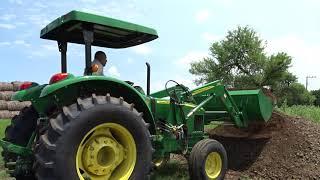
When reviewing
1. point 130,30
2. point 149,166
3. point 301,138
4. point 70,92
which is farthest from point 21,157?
point 301,138

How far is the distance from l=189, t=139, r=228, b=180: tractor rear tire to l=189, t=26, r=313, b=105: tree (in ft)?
118

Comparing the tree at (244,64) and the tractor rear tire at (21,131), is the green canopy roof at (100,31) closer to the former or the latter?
the tractor rear tire at (21,131)

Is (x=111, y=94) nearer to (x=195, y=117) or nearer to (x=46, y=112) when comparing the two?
(x=46, y=112)

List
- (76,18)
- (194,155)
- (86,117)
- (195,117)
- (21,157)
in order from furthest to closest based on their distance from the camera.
A: (195,117)
(194,155)
(21,157)
(76,18)
(86,117)

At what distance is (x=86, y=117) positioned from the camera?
16.6 ft

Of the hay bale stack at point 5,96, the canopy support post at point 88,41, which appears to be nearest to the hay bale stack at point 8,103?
the hay bale stack at point 5,96

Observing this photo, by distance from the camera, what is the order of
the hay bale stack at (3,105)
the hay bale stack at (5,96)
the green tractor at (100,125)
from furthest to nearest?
the hay bale stack at (5,96) < the hay bale stack at (3,105) < the green tractor at (100,125)

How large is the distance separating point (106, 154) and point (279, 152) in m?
4.44

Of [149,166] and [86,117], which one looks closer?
[86,117]

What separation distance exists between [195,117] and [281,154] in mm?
2154

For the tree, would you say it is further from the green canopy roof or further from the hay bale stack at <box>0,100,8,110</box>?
the green canopy roof

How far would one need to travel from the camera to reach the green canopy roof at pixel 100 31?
223 inches

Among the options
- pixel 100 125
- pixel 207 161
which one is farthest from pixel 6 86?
pixel 100 125

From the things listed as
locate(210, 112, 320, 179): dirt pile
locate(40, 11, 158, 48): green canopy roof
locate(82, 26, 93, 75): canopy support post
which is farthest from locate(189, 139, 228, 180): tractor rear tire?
locate(82, 26, 93, 75): canopy support post
